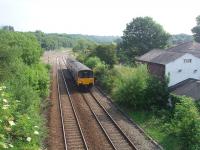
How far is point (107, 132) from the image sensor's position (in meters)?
24.3

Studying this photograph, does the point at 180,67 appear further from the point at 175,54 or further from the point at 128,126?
the point at 128,126

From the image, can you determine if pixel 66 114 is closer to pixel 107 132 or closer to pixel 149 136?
pixel 107 132

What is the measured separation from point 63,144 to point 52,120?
5607 millimetres

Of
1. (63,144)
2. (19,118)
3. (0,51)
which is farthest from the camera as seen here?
(0,51)

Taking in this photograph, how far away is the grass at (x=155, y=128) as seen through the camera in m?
22.2

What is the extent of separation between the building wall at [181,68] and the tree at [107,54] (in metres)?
21.1

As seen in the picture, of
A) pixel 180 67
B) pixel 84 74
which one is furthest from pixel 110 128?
pixel 84 74

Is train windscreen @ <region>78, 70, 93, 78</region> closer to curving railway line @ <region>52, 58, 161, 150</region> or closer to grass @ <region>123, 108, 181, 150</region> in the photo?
curving railway line @ <region>52, 58, 161, 150</region>

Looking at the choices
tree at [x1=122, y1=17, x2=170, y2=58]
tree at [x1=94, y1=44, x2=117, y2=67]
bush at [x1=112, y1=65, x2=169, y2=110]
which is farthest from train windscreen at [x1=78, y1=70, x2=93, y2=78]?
tree at [x1=122, y1=17, x2=170, y2=58]

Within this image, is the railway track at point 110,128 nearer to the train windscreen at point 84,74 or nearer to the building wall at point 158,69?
the train windscreen at point 84,74

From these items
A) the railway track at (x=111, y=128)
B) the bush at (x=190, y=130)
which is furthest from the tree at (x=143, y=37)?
the bush at (x=190, y=130)

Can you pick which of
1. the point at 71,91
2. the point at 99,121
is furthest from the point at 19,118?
the point at 71,91

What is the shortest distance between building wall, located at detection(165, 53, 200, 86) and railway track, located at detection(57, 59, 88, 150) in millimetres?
10049

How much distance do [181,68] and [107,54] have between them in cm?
2364
